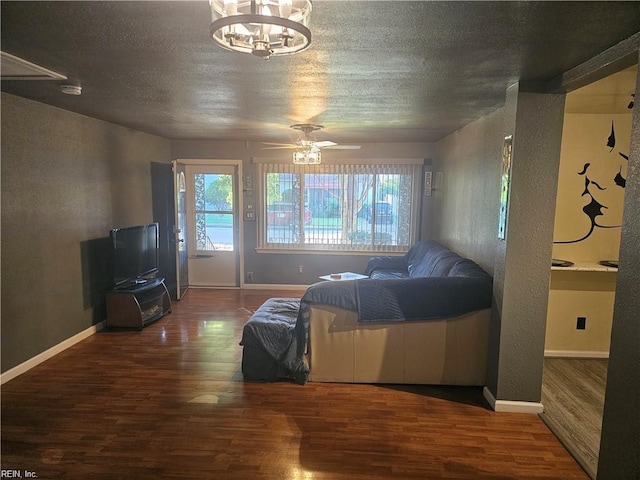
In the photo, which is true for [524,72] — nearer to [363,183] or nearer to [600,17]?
[600,17]

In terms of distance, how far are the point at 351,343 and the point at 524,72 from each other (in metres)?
2.24

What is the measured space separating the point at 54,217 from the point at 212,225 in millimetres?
2743

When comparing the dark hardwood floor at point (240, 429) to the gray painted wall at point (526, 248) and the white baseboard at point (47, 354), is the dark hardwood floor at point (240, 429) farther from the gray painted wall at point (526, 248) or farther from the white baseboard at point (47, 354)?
the gray painted wall at point (526, 248)

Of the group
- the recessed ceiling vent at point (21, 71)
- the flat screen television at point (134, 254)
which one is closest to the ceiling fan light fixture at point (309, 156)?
the flat screen television at point (134, 254)

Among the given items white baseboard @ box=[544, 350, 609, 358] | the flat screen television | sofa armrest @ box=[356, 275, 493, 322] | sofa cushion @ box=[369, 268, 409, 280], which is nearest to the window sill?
sofa cushion @ box=[369, 268, 409, 280]

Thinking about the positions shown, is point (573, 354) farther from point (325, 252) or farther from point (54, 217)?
point (54, 217)

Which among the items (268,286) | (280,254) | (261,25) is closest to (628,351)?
(261,25)

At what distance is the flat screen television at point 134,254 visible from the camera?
14.2ft

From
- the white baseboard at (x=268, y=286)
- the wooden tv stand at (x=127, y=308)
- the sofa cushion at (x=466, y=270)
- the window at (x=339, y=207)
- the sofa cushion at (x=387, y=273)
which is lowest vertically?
the white baseboard at (x=268, y=286)

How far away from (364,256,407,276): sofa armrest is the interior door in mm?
2737

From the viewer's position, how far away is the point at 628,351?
1.66 m

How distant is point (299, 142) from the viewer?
4.24m

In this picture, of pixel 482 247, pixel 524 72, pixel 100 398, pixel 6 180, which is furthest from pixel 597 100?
pixel 6 180

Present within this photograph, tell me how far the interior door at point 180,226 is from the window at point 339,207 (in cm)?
116
